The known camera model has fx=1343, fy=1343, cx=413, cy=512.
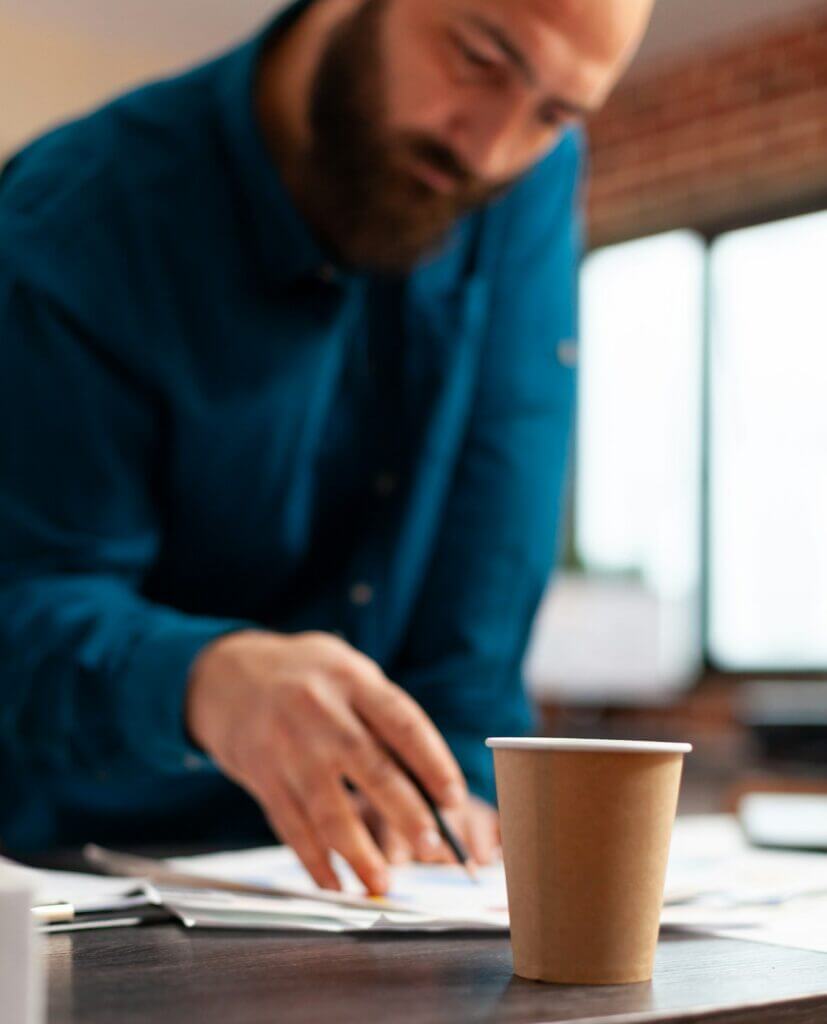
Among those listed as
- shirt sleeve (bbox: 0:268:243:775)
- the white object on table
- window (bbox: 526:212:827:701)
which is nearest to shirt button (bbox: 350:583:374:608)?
shirt sleeve (bbox: 0:268:243:775)

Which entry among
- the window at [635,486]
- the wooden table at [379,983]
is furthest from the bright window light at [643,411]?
the wooden table at [379,983]

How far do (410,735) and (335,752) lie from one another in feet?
0.16

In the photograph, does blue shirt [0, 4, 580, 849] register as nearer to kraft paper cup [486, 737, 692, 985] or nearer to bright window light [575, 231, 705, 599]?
kraft paper cup [486, 737, 692, 985]

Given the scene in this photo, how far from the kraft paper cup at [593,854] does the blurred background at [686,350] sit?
3.24 meters

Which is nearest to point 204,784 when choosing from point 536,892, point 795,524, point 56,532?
point 56,532

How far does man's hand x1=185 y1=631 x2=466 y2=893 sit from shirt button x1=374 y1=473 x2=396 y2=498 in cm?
47

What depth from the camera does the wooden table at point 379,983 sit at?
44cm

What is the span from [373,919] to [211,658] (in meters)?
0.25

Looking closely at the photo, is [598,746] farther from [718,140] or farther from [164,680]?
[718,140]

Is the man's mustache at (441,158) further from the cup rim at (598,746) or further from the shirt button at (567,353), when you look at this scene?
the cup rim at (598,746)

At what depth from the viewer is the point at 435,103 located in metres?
1.10

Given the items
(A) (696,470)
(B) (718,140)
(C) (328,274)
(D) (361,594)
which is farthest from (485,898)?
(B) (718,140)

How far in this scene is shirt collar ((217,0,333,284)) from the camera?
114 centimetres

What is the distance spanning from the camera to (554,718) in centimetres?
435
